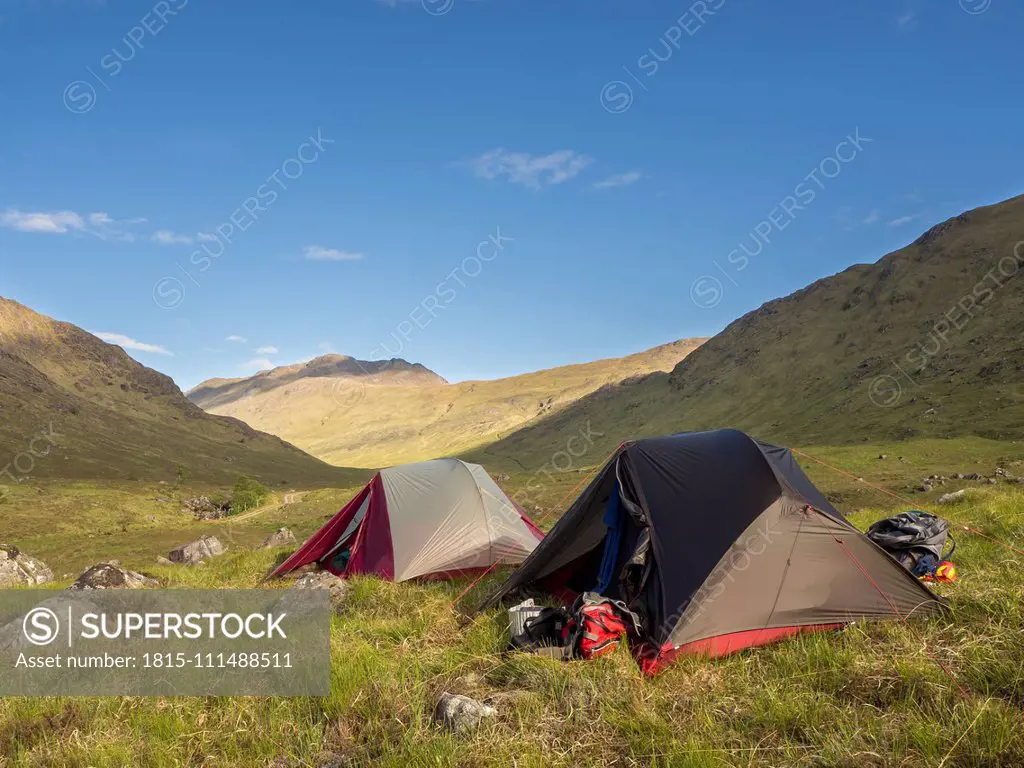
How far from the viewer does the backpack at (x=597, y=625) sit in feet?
19.2

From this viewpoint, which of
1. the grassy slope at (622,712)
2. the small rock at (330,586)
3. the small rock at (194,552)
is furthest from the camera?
the small rock at (194,552)

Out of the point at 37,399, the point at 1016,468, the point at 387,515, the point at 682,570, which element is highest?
the point at 37,399

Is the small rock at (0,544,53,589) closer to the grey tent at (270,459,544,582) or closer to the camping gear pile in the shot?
the grey tent at (270,459,544,582)

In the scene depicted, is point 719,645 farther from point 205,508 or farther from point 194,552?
point 205,508

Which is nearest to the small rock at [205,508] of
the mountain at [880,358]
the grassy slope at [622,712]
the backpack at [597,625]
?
the grassy slope at [622,712]

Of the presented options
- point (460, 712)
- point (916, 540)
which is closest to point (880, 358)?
point (916, 540)

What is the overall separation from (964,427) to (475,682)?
45.8 m

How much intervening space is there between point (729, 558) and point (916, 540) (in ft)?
9.95

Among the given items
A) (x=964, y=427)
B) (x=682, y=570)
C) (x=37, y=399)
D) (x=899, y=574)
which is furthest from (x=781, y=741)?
(x=37, y=399)

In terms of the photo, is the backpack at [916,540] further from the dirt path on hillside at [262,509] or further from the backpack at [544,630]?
the dirt path on hillside at [262,509]

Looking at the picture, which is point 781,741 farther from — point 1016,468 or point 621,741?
point 1016,468

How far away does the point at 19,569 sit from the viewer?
1922 cm

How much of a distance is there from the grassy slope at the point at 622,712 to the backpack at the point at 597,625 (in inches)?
10.0

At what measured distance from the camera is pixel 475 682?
17.8 ft
